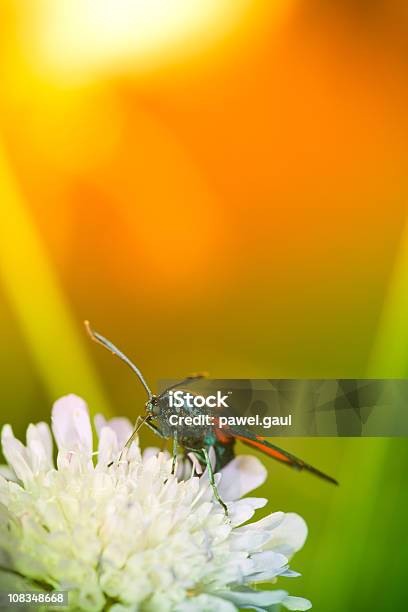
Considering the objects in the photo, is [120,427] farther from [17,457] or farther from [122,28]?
[122,28]

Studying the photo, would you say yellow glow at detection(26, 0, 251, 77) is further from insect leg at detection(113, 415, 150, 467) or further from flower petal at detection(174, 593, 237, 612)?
flower petal at detection(174, 593, 237, 612)

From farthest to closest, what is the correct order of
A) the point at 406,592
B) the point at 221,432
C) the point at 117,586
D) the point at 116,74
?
the point at 116,74, the point at 406,592, the point at 221,432, the point at 117,586

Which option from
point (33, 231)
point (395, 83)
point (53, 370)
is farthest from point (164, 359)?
point (395, 83)

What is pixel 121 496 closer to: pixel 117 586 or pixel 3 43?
pixel 117 586

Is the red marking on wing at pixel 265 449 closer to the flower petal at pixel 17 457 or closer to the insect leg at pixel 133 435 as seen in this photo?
the insect leg at pixel 133 435

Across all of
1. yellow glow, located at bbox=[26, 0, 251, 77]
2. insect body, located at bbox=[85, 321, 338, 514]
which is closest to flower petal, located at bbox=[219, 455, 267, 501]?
insect body, located at bbox=[85, 321, 338, 514]

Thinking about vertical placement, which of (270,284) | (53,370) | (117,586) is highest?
(270,284)

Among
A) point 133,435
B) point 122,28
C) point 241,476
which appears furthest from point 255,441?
point 122,28
